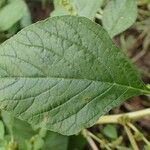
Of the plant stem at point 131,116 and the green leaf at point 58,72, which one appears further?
the plant stem at point 131,116

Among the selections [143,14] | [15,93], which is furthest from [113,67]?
[143,14]

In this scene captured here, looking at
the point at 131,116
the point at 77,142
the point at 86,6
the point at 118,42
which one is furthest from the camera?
the point at 118,42

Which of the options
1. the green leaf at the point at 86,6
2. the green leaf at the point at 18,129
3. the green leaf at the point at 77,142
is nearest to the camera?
the green leaf at the point at 86,6

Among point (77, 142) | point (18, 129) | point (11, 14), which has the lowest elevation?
point (77, 142)

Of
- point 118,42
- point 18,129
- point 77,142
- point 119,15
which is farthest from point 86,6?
point 118,42

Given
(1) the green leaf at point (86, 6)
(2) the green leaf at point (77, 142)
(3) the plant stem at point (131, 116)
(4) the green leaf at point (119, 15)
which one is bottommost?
(2) the green leaf at point (77, 142)

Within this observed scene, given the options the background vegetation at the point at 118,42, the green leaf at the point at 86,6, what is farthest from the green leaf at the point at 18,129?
the green leaf at the point at 86,6

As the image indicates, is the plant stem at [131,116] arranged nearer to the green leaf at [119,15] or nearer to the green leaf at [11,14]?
the green leaf at [119,15]

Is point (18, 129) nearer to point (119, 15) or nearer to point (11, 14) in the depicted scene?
point (11, 14)
